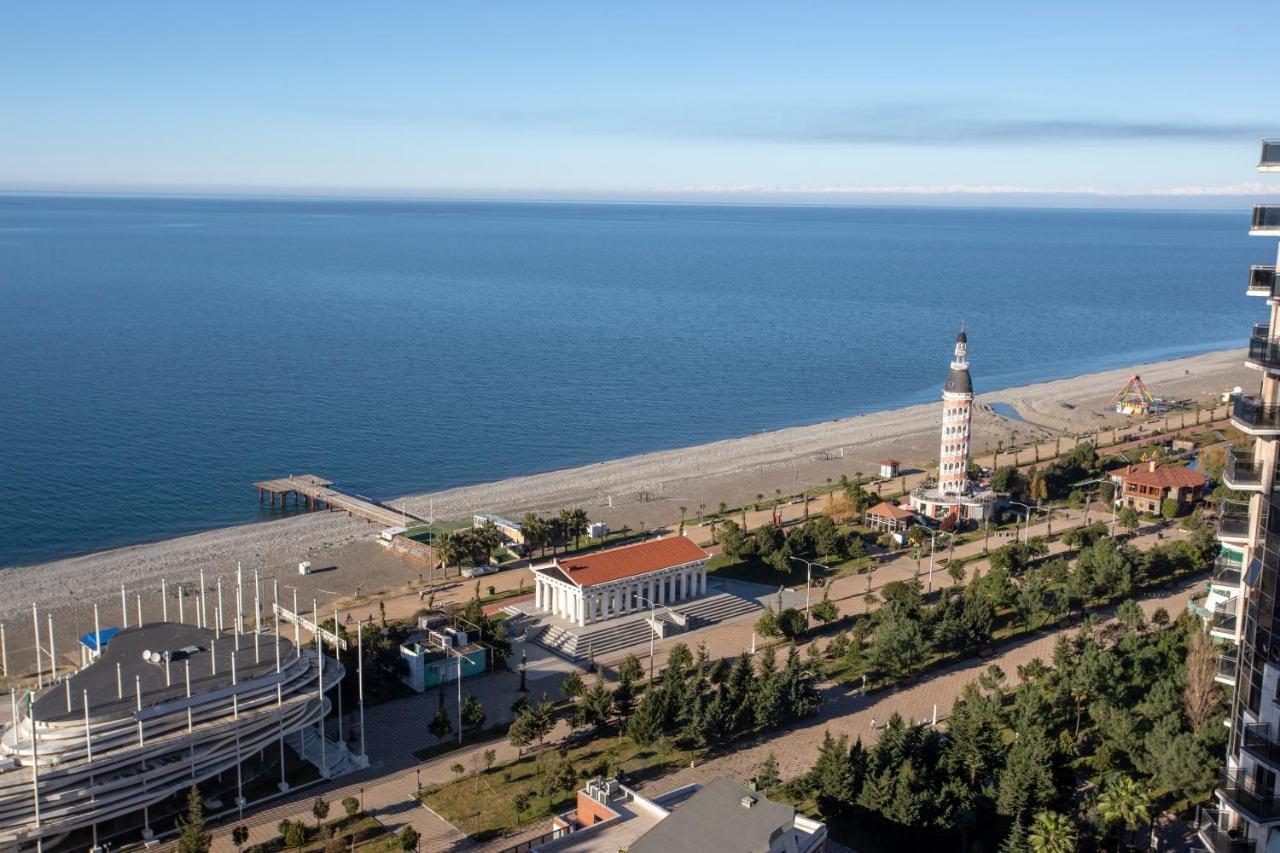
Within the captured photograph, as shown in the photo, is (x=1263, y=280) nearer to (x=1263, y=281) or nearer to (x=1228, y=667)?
(x=1263, y=281)

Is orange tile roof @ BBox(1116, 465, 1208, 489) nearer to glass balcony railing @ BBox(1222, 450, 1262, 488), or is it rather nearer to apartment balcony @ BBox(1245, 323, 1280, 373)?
glass balcony railing @ BBox(1222, 450, 1262, 488)

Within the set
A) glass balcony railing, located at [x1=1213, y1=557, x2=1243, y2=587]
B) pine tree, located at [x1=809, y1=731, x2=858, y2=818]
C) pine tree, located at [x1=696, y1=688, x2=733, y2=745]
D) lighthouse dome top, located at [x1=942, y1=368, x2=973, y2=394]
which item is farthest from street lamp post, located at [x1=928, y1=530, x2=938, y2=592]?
glass balcony railing, located at [x1=1213, y1=557, x2=1243, y2=587]

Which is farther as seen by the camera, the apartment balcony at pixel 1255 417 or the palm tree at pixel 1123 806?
the palm tree at pixel 1123 806

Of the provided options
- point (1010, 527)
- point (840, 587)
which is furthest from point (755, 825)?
point (1010, 527)

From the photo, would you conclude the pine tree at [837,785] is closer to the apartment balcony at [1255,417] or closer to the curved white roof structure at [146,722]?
the curved white roof structure at [146,722]

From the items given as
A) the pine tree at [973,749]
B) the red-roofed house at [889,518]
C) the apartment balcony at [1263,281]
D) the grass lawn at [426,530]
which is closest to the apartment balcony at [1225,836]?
the apartment balcony at [1263,281]

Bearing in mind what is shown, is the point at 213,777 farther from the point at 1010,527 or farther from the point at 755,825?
the point at 1010,527
